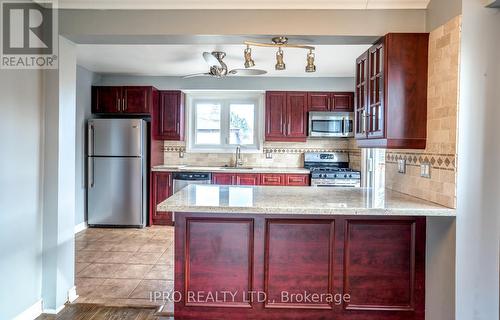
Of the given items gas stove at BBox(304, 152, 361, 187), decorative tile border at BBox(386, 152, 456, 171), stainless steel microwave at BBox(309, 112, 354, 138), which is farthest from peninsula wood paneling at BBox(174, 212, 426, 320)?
stainless steel microwave at BBox(309, 112, 354, 138)

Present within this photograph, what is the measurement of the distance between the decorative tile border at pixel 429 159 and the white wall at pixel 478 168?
66 mm

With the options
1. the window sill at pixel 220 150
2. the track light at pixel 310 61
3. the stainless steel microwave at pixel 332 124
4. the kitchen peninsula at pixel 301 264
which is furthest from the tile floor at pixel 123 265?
the stainless steel microwave at pixel 332 124

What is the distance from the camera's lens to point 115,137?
5.03m

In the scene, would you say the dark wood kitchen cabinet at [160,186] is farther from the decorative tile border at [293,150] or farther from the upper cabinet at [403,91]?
the upper cabinet at [403,91]

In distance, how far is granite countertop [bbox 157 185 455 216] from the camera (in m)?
2.09

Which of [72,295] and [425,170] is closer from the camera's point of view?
[425,170]

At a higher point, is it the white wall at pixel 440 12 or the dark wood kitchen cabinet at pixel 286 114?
the white wall at pixel 440 12

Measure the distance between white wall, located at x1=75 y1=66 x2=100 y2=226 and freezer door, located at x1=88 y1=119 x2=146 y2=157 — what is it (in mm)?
119

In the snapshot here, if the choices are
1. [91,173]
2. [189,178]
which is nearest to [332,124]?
[189,178]

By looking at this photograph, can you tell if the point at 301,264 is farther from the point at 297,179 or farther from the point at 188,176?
the point at 188,176

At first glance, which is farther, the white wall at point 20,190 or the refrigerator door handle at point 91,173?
the refrigerator door handle at point 91,173

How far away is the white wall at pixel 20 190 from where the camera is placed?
222 centimetres

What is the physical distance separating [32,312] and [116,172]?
9.08ft

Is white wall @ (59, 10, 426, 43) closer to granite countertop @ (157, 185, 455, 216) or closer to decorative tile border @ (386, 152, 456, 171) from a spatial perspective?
decorative tile border @ (386, 152, 456, 171)
